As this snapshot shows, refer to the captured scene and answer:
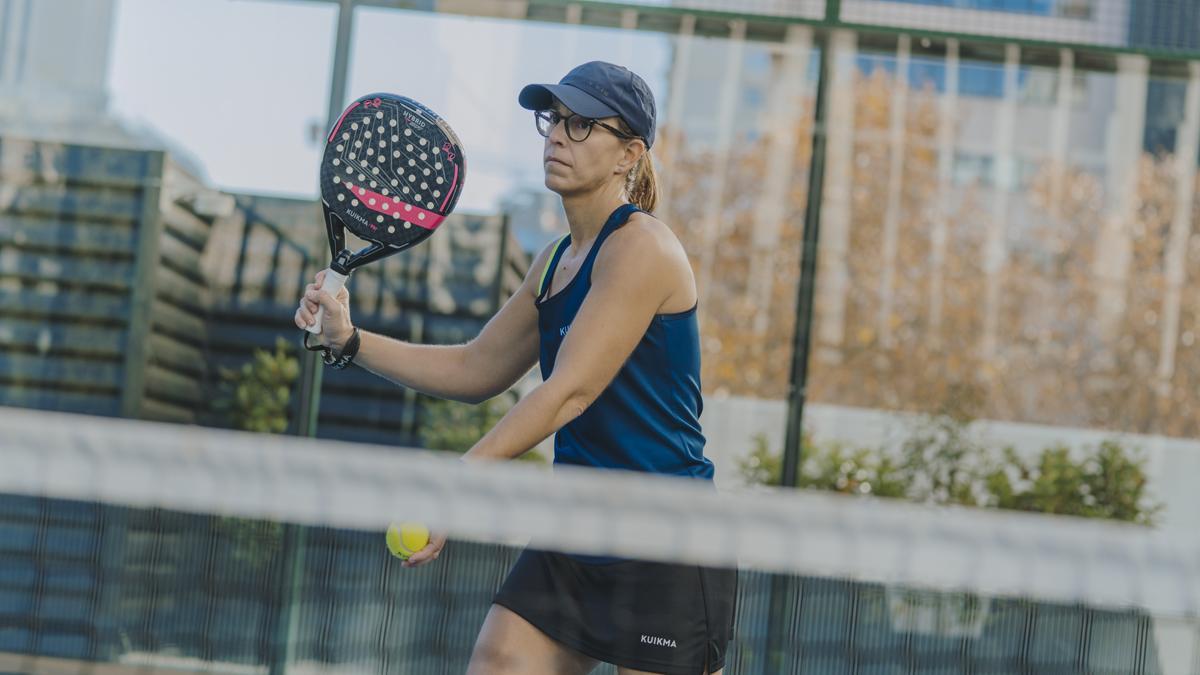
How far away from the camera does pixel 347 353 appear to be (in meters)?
2.79

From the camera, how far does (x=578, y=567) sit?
97.9 inches

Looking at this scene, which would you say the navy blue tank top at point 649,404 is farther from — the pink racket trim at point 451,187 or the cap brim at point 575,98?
the pink racket trim at point 451,187

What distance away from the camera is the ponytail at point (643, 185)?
2.75 meters

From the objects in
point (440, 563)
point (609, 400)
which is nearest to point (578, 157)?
point (609, 400)

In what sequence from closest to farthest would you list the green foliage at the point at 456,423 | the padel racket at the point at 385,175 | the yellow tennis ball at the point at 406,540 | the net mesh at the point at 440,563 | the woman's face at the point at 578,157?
the net mesh at the point at 440,563 → the yellow tennis ball at the point at 406,540 → the woman's face at the point at 578,157 → the padel racket at the point at 385,175 → the green foliage at the point at 456,423

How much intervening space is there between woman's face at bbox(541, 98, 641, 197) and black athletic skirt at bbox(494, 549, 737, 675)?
614 mm

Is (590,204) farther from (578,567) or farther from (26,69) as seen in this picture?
(26,69)

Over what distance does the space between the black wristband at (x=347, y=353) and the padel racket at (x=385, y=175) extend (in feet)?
0.57

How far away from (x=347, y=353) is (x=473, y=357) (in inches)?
9.6

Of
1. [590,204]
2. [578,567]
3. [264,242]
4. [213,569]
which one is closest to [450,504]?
[578,567]

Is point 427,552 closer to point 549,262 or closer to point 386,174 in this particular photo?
point 549,262

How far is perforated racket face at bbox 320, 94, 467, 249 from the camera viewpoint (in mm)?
2891

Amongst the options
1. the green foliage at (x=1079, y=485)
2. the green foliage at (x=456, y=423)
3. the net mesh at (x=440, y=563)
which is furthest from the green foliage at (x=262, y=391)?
the green foliage at (x=1079, y=485)

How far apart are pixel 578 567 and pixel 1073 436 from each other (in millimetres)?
4179
